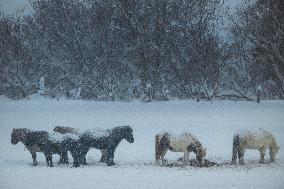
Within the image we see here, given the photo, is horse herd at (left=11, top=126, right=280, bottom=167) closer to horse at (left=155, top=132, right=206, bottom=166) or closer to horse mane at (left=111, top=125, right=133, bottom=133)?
horse at (left=155, top=132, right=206, bottom=166)

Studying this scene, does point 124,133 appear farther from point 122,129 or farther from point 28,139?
point 28,139

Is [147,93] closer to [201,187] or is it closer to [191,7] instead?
[191,7]

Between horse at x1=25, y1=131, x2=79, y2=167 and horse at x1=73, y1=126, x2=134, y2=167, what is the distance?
152mm

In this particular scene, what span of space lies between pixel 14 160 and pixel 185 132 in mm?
2759

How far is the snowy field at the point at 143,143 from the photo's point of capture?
7.11 m

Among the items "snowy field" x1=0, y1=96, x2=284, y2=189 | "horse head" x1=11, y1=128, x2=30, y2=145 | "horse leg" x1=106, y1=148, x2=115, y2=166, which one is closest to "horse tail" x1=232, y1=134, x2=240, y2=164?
"snowy field" x1=0, y1=96, x2=284, y2=189

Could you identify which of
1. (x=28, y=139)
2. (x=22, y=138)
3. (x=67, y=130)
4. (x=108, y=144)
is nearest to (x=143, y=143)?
(x=108, y=144)

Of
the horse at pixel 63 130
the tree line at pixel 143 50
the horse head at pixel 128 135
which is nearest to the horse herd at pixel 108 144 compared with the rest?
the horse at pixel 63 130

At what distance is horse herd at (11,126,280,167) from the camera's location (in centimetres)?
866

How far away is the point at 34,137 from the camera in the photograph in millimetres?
8727

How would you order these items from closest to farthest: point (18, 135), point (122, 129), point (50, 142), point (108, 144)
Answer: point (18, 135) → point (50, 142) → point (108, 144) → point (122, 129)

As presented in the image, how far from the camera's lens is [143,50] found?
17.0m

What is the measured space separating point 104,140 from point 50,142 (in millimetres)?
902

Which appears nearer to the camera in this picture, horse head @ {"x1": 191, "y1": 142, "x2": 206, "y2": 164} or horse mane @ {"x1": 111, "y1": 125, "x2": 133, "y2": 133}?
horse head @ {"x1": 191, "y1": 142, "x2": 206, "y2": 164}
